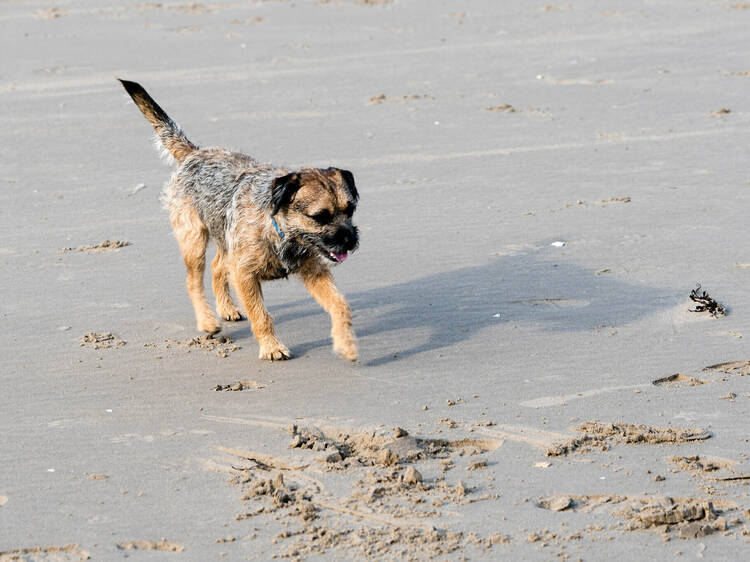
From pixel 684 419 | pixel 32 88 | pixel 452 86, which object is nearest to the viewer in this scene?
pixel 684 419

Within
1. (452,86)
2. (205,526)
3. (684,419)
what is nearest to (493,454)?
(684,419)

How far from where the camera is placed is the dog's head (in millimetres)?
6402

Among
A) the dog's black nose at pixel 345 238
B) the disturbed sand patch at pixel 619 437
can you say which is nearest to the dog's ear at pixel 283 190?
the dog's black nose at pixel 345 238

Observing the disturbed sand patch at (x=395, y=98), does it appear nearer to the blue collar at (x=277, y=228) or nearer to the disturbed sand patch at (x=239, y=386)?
the blue collar at (x=277, y=228)

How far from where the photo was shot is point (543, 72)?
13641 mm

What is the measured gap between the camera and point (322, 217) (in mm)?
6414

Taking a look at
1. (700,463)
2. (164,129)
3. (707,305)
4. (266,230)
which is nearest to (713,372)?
(707,305)

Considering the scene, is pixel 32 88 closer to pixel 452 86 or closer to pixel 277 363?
pixel 452 86

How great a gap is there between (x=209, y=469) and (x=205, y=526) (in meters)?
→ 0.57

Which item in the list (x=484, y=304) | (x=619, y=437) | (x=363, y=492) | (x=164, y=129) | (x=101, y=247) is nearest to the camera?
(x=363, y=492)

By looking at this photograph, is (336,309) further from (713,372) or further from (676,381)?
(713,372)

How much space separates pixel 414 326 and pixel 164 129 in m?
2.29

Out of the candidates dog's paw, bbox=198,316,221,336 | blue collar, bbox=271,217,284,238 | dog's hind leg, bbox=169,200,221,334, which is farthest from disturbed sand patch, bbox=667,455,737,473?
dog's hind leg, bbox=169,200,221,334

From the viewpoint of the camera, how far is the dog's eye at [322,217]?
6.41 meters
